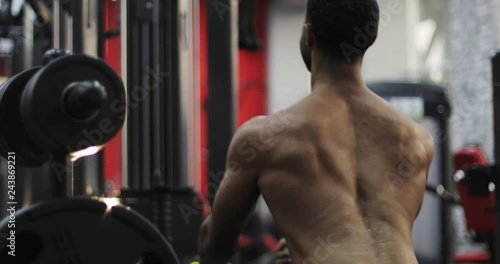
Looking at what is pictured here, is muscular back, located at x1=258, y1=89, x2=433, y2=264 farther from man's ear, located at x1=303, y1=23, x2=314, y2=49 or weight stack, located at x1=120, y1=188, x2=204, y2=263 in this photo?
weight stack, located at x1=120, y1=188, x2=204, y2=263

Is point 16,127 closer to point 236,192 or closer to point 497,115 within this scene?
point 236,192

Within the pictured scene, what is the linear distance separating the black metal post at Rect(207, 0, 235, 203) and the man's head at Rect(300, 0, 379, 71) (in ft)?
2.16

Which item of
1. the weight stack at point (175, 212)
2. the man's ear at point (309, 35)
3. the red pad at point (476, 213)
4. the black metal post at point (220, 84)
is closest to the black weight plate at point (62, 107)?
the man's ear at point (309, 35)

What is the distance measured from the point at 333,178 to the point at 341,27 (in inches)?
13.4

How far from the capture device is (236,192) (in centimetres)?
167

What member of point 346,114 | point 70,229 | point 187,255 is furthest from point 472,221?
point 70,229

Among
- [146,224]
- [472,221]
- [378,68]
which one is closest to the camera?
[146,224]

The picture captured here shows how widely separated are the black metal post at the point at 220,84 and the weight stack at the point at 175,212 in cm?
19

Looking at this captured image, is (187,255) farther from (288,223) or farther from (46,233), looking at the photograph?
(46,233)

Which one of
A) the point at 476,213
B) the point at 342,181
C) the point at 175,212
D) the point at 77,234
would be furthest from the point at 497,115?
the point at 476,213

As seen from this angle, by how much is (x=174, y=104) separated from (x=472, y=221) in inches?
114

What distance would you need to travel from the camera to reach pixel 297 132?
1.63 metres

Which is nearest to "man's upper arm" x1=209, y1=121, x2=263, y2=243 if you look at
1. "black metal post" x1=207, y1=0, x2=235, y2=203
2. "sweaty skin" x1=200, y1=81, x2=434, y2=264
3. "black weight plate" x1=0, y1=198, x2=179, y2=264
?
"sweaty skin" x1=200, y1=81, x2=434, y2=264

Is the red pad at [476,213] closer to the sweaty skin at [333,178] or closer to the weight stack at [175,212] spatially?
the weight stack at [175,212]
